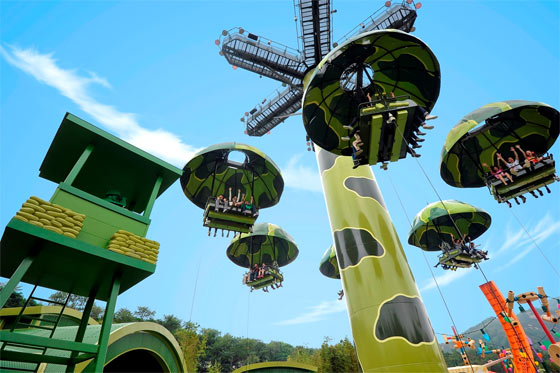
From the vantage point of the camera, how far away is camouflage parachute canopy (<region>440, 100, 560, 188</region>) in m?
11.2

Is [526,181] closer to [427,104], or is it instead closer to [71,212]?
[427,104]

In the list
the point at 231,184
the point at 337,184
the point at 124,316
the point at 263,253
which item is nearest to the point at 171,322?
the point at 124,316

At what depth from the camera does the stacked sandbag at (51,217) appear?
554 cm

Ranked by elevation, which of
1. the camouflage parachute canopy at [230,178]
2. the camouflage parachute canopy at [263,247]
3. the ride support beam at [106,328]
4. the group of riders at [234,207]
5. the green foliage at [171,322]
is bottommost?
the ride support beam at [106,328]

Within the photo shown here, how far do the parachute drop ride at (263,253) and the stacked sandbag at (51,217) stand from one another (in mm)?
12568

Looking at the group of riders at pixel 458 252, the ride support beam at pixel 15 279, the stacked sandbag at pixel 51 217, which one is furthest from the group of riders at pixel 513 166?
the ride support beam at pixel 15 279

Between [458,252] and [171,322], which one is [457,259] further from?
[171,322]

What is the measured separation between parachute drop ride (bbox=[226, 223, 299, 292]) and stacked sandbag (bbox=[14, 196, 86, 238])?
12568 mm

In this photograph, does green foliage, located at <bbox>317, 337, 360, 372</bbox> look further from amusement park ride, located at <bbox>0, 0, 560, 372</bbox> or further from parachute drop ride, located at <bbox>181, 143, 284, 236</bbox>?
parachute drop ride, located at <bbox>181, 143, 284, 236</bbox>

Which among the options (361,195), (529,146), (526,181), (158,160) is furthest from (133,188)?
(529,146)

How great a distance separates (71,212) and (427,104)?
11.2m

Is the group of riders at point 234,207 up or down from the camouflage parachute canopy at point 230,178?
down

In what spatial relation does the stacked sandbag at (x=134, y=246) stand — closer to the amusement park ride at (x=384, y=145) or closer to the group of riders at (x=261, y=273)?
the amusement park ride at (x=384, y=145)

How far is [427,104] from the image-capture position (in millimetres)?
10211
